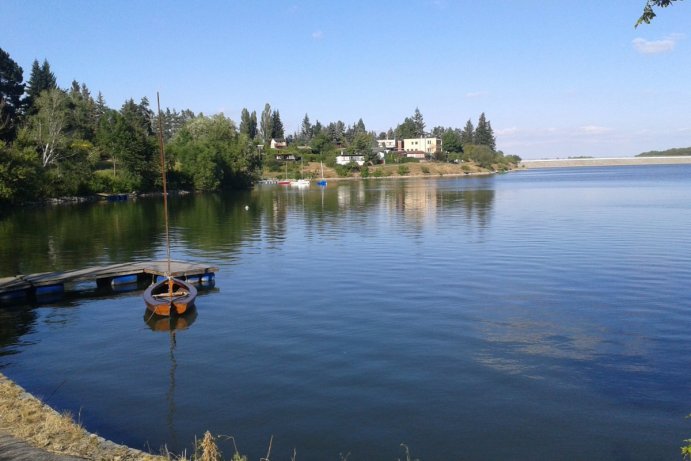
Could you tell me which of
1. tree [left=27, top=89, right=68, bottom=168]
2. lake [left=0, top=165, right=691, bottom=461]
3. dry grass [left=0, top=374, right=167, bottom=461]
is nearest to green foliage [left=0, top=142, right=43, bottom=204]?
tree [left=27, top=89, right=68, bottom=168]

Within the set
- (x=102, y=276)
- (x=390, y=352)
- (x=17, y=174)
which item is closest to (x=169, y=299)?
(x=102, y=276)

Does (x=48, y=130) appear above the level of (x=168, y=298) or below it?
above

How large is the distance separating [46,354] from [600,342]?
20810 mm

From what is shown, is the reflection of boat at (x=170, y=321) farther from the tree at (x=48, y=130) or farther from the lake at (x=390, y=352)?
the tree at (x=48, y=130)

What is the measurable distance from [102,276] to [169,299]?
829cm

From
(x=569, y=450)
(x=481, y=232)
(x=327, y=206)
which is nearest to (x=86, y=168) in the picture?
(x=327, y=206)

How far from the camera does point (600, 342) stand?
20.1 metres

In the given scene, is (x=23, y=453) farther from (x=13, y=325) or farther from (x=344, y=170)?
(x=344, y=170)

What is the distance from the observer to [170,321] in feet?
80.2

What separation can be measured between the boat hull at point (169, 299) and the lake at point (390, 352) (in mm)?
869

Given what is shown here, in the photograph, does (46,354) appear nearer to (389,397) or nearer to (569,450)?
(389,397)

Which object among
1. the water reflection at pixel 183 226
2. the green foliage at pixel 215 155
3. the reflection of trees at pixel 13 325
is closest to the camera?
the reflection of trees at pixel 13 325

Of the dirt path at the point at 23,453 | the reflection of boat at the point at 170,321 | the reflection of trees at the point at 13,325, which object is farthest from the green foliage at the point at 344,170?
the dirt path at the point at 23,453

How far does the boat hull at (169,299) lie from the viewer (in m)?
24.5
